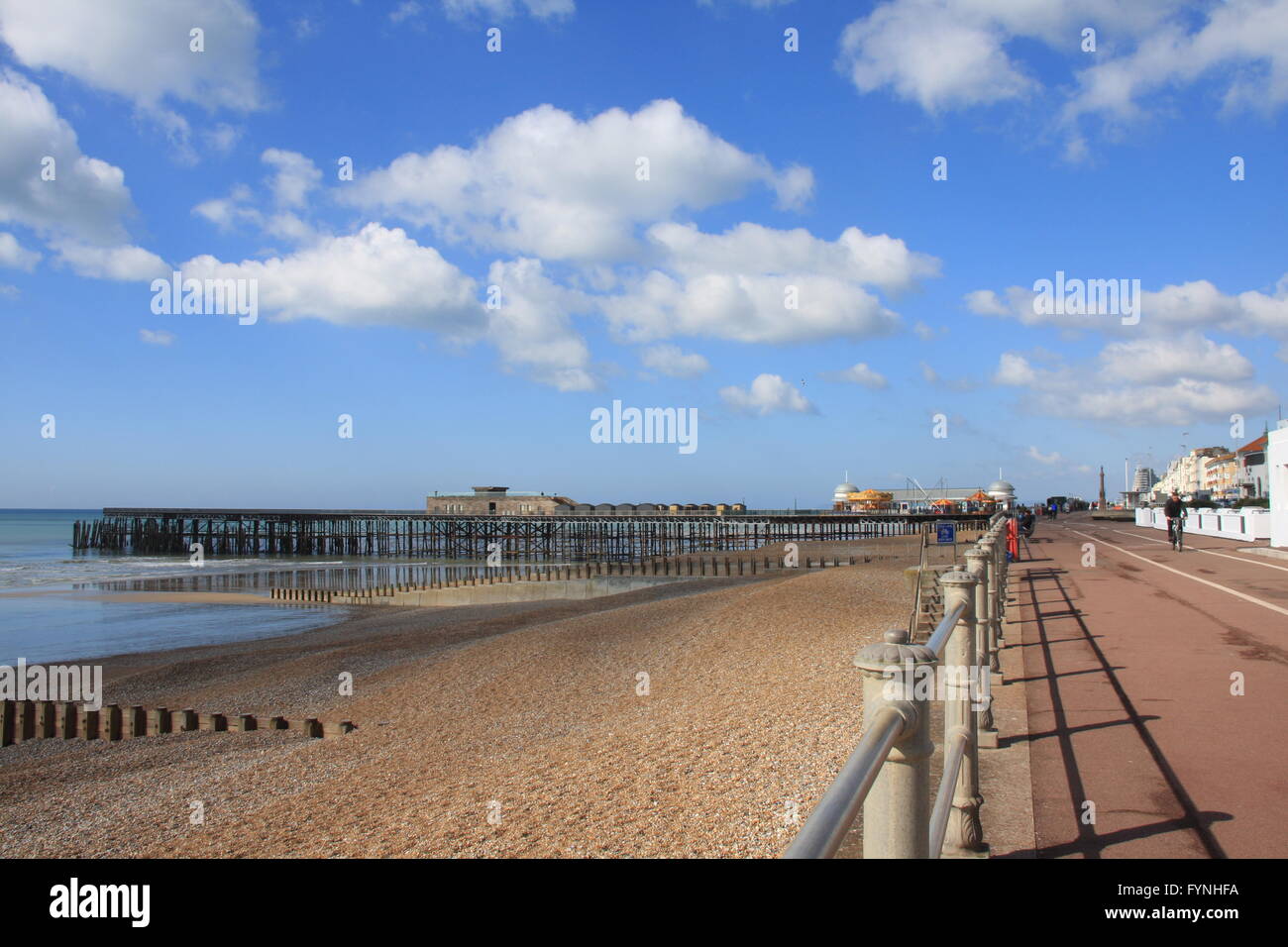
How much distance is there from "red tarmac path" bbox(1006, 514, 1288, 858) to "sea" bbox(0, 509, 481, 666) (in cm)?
2191

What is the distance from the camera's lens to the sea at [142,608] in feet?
79.7

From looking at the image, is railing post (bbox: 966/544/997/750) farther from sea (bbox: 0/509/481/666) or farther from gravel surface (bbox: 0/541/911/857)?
sea (bbox: 0/509/481/666)

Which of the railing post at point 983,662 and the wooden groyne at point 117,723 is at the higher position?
the railing post at point 983,662

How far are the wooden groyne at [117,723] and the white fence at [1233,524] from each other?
2894 centimetres

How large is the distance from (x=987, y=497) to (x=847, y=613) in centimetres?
6847

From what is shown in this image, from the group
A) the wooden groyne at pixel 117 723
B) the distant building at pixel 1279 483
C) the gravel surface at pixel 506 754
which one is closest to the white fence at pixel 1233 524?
→ the distant building at pixel 1279 483

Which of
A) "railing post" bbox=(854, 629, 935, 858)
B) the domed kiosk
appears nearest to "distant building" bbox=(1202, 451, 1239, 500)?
the domed kiosk

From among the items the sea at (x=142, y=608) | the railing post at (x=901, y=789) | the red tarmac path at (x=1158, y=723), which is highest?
the railing post at (x=901, y=789)

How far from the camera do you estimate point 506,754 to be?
29.3 ft

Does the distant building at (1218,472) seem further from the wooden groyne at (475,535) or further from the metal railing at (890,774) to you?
the metal railing at (890,774)

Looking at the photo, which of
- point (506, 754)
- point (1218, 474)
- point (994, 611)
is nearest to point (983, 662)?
point (994, 611)
